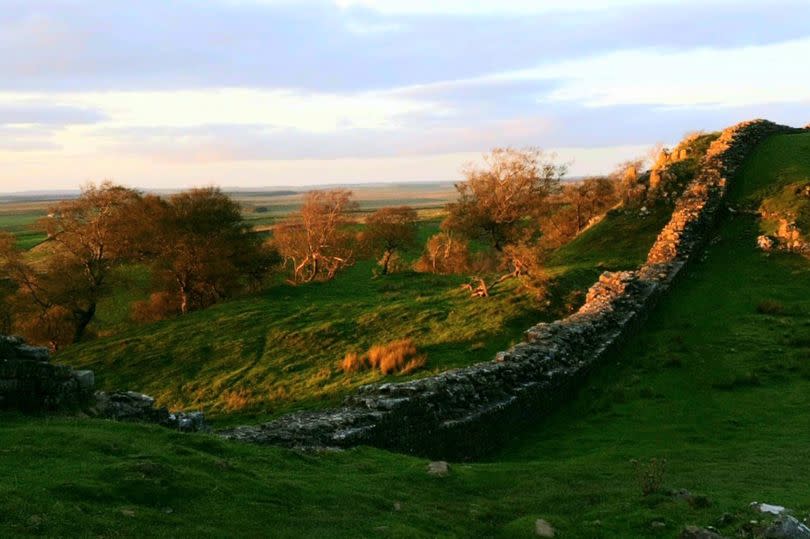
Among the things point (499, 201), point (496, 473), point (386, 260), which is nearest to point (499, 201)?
point (499, 201)

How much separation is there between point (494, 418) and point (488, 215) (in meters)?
29.2

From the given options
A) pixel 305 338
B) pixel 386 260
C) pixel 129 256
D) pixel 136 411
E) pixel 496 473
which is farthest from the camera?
pixel 386 260

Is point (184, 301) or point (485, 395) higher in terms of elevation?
point (485, 395)

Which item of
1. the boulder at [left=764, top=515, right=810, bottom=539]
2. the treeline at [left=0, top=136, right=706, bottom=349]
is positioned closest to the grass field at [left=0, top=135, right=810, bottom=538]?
the boulder at [left=764, top=515, right=810, bottom=539]

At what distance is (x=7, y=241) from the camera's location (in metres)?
44.1

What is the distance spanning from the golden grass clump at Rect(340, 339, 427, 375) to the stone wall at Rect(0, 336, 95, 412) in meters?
12.5

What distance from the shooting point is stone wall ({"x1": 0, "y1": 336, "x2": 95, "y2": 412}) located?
10.3 m

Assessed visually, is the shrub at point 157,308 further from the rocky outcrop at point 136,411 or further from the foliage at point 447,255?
the rocky outcrop at point 136,411

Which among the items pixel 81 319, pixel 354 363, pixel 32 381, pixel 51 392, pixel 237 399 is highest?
pixel 32 381

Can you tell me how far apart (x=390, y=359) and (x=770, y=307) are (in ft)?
44.0

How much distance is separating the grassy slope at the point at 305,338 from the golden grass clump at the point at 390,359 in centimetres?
54

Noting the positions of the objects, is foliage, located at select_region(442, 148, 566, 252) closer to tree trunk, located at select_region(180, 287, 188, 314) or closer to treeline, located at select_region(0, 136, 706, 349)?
treeline, located at select_region(0, 136, 706, 349)

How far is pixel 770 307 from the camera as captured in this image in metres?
23.6

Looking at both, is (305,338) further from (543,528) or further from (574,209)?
(574,209)
